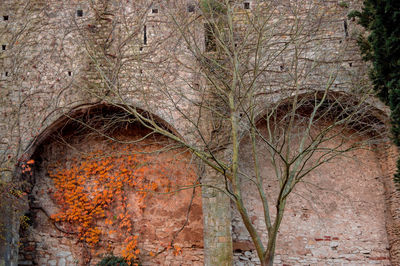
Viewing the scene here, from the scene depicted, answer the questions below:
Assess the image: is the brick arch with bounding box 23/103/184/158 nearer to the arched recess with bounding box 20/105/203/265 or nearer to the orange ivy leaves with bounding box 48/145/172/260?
the arched recess with bounding box 20/105/203/265

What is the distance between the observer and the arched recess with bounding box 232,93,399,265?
344 inches

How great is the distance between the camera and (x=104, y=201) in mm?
9195

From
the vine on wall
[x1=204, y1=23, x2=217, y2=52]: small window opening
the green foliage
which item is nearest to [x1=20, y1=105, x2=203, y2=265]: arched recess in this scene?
the vine on wall

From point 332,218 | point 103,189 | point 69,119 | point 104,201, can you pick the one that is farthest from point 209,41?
point 332,218

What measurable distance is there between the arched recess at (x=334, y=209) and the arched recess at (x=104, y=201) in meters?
1.19

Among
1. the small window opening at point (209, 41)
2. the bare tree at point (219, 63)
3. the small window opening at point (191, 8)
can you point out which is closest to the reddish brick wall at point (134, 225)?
the bare tree at point (219, 63)

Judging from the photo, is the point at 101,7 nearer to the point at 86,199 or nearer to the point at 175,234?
the point at 86,199

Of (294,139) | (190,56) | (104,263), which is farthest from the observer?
(294,139)

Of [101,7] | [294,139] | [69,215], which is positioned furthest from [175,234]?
[101,7]

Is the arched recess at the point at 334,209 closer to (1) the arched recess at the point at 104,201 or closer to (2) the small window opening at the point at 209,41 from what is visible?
(1) the arched recess at the point at 104,201

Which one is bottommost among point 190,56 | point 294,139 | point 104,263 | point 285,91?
point 104,263

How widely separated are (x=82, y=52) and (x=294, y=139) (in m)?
4.76

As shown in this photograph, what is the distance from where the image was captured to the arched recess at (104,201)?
8.84m

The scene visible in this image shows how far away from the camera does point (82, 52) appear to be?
9.04 meters
